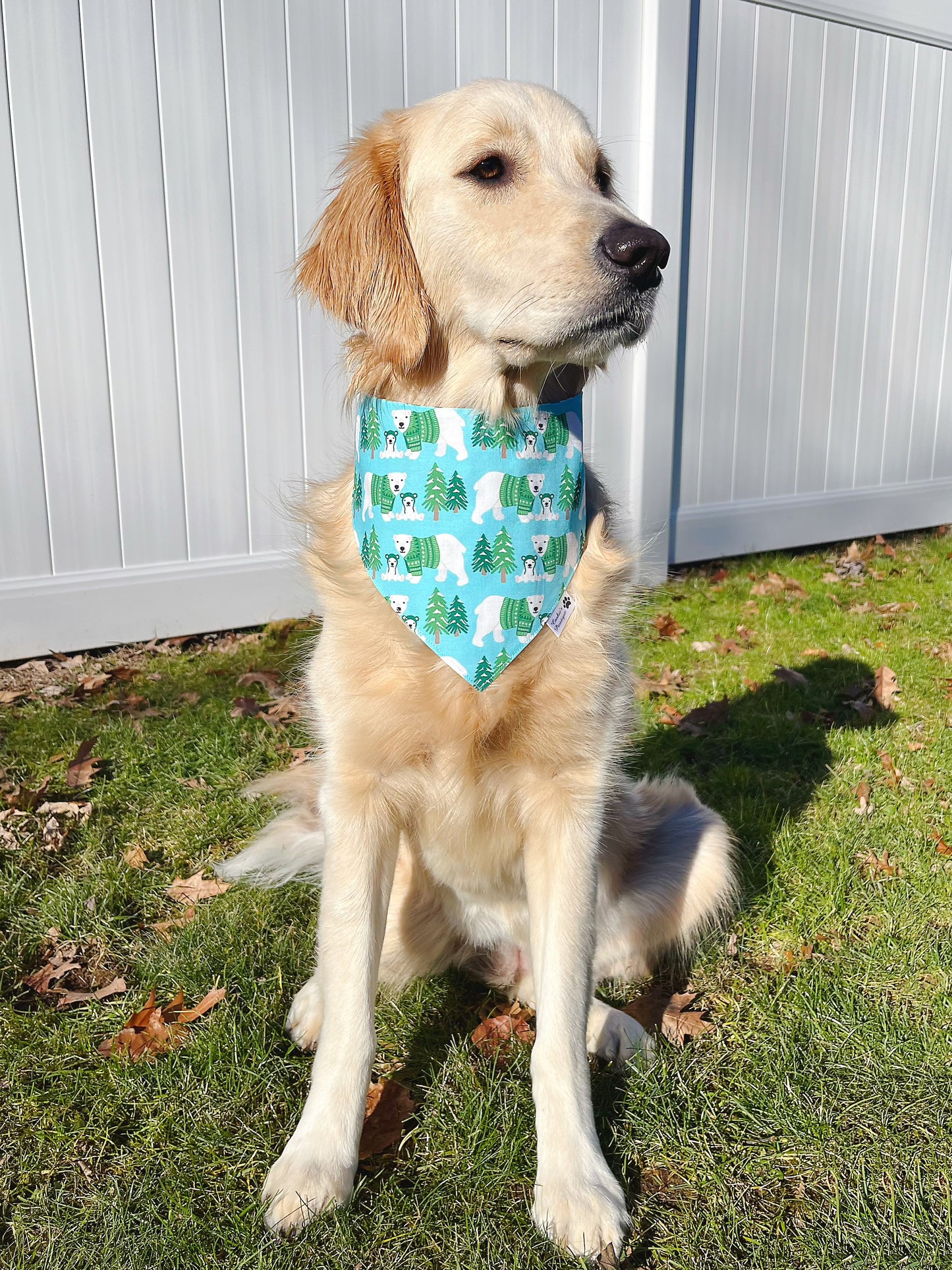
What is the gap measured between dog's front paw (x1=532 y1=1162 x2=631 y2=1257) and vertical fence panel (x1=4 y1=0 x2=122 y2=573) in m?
3.42

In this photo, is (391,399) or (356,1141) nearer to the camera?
(356,1141)

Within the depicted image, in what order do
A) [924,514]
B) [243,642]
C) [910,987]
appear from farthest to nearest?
[924,514] → [243,642] → [910,987]

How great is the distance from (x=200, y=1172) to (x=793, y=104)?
6.22 m

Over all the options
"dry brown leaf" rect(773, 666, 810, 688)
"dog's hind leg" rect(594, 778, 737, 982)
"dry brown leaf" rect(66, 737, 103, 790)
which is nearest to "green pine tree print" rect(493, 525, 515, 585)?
"dog's hind leg" rect(594, 778, 737, 982)

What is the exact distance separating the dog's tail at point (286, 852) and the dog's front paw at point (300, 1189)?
847 millimetres

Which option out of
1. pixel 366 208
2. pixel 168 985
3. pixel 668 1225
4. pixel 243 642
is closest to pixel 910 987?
pixel 668 1225

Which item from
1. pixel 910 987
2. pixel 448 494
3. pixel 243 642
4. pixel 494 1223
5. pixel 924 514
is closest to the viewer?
pixel 494 1223

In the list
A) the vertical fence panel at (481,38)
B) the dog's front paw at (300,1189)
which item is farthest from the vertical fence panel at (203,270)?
the dog's front paw at (300,1189)

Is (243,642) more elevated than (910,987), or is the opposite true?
(910,987)

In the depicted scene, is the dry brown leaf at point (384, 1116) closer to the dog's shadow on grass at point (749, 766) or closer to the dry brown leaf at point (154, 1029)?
the dog's shadow on grass at point (749, 766)

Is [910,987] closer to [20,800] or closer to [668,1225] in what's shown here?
[668,1225]

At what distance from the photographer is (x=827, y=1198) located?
63.4 inches

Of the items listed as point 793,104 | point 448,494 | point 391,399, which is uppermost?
point 793,104

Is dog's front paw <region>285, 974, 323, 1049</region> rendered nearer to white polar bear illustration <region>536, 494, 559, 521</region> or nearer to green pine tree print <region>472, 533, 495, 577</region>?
green pine tree print <region>472, 533, 495, 577</region>
